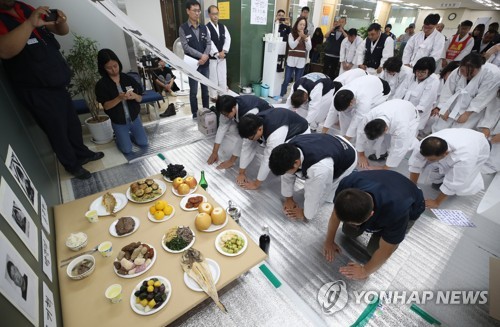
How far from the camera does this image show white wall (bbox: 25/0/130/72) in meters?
3.05

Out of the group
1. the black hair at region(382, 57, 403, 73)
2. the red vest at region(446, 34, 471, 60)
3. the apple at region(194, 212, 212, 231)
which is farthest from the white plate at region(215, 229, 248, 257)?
the red vest at region(446, 34, 471, 60)

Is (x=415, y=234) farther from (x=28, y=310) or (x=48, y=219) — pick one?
(x=48, y=219)

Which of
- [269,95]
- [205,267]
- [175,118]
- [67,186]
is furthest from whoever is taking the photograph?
[269,95]

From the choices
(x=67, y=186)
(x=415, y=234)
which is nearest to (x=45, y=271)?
(x=67, y=186)

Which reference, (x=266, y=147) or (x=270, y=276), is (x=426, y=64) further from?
(x=270, y=276)

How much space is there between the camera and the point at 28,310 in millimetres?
→ 838

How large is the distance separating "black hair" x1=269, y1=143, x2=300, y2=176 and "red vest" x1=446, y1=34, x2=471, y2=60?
18.7 ft

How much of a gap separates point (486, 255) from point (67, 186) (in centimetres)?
389

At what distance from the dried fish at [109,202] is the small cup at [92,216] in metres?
0.08

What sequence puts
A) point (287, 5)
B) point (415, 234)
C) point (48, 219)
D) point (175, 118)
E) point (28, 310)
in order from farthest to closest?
point (287, 5) → point (175, 118) → point (415, 234) → point (48, 219) → point (28, 310)

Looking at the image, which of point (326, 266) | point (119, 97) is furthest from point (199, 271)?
point (119, 97)

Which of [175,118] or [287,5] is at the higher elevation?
[287,5]

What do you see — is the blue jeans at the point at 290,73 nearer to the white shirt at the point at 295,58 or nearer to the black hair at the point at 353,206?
the white shirt at the point at 295,58

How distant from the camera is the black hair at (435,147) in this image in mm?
1970
